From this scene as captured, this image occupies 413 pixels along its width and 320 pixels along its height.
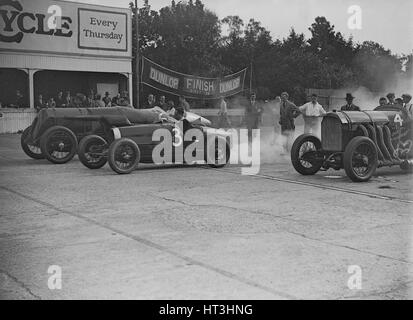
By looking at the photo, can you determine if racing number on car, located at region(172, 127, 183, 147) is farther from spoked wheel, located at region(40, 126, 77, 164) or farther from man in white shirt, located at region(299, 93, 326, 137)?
man in white shirt, located at region(299, 93, 326, 137)

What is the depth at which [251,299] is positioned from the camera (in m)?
3.79

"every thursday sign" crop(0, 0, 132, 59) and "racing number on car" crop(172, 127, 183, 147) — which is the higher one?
"every thursday sign" crop(0, 0, 132, 59)

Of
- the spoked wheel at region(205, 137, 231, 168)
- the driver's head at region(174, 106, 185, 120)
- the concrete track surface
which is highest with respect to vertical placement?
the driver's head at region(174, 106, 185, 120)

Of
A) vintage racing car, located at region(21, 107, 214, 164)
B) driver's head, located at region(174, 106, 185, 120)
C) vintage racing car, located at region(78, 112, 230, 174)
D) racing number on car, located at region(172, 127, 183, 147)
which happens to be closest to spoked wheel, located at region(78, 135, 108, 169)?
vintage racing car, located at region(78, 112, 230, 174)

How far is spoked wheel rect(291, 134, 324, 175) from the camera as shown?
1030 centimetres

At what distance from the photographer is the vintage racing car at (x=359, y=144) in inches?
380

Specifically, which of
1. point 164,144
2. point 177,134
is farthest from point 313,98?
point 164,144

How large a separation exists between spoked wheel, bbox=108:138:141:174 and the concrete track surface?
62cm

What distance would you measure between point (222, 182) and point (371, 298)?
5.75m

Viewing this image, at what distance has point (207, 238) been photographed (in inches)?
219

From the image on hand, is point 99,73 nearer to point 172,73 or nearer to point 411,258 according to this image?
point 172,73

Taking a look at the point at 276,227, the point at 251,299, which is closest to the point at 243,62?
the point at 276,227

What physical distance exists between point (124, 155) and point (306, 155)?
330cm

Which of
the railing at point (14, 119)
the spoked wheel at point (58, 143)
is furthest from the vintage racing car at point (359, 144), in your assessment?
the railing at point (14, 119)
